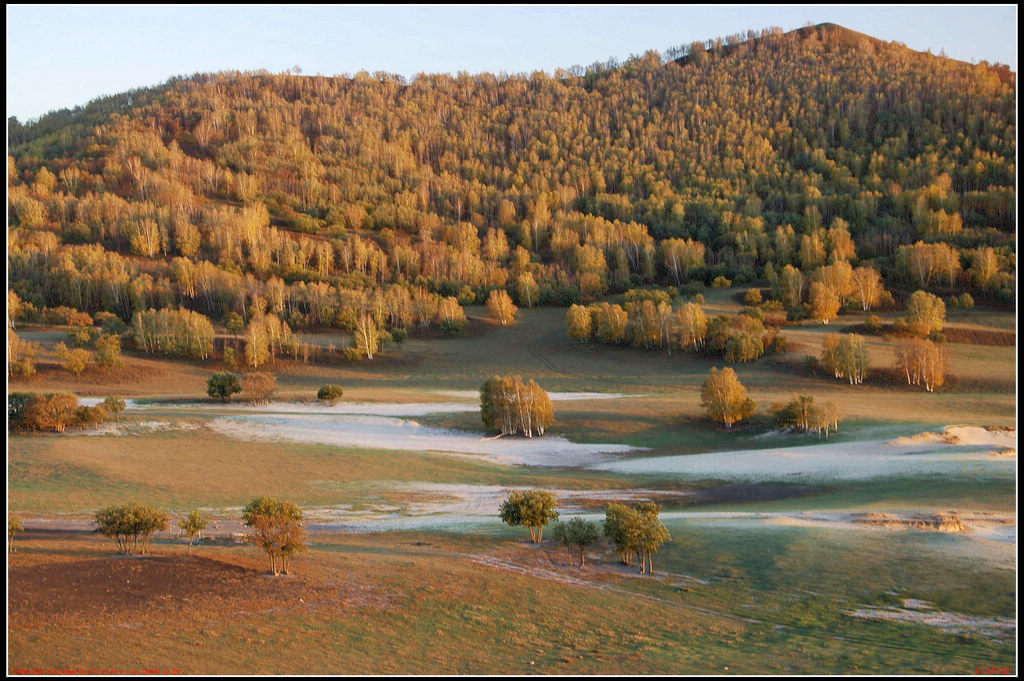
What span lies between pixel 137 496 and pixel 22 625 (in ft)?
69.5

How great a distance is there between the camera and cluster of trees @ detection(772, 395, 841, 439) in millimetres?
60188

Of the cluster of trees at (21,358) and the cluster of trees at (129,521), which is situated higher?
the cluster of trees at (21,358)

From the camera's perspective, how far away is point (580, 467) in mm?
55531

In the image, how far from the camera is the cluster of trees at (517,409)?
64.7 metres

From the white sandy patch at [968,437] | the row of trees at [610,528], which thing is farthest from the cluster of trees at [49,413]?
the white sandy patch at [968,437]

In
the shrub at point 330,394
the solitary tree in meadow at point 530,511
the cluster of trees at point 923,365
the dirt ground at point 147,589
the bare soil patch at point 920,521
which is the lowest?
the dirt ground at point 147,589

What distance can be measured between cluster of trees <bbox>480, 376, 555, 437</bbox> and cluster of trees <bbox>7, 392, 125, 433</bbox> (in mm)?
28449

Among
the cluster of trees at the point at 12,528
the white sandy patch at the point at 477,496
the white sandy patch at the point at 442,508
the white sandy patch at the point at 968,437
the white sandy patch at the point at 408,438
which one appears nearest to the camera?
the cluster of trees at the point at 12,528

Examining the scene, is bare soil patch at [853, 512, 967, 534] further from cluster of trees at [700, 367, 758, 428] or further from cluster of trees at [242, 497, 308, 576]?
cluster of trees at [700, 367, 758, 428]

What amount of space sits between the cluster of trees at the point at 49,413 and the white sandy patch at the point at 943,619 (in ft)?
175

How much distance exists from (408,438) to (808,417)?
94.1 feet

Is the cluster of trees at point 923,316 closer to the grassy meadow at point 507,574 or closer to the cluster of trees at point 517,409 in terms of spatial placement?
the grassy meadow at point 507,574

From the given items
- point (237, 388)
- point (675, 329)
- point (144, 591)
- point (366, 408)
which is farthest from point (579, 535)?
point (675, 329)

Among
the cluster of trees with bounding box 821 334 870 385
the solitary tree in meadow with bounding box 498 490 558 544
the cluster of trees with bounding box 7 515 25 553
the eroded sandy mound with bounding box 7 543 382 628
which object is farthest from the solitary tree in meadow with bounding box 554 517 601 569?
the cluster of trees with bounding box 821 334 870 385
